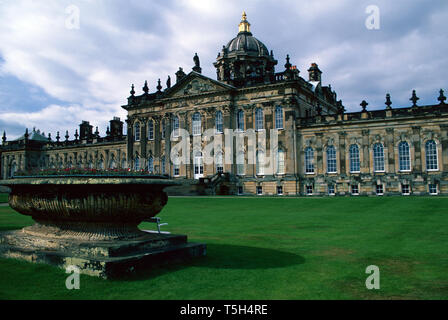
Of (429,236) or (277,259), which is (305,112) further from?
(277,259)

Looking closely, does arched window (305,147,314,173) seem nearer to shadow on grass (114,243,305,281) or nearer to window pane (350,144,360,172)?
window pane (350,144,360,172)

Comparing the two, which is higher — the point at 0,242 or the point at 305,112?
the point at 305,112

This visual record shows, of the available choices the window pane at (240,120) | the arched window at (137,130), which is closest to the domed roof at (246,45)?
the window pane at (240,120)

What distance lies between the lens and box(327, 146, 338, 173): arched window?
39.5 metres

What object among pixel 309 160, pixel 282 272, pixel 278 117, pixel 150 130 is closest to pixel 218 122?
pixel 278 117

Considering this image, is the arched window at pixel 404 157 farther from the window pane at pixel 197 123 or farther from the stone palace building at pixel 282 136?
the window pane at pixel 197 123

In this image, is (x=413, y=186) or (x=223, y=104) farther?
(x=223, y=104)

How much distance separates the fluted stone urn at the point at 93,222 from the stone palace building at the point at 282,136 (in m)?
26.8

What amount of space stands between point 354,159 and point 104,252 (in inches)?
1390

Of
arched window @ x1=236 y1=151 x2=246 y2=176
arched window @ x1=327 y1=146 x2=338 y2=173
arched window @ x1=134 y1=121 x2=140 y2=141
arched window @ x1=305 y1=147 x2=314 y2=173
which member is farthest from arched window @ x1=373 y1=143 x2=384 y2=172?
arched window @ x1=134 y1=121 x2=140 y2=141

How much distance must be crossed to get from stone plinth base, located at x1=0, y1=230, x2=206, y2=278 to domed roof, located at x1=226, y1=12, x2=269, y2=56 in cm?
5123
